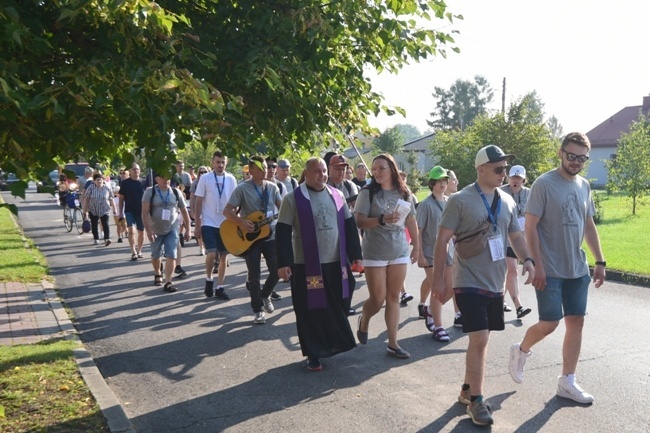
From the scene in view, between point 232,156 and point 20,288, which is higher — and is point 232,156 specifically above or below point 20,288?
above

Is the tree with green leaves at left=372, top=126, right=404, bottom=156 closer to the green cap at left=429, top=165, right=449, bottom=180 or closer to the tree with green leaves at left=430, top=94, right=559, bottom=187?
the tree with green leaves at left=430, top=94, right=559, bottom=187

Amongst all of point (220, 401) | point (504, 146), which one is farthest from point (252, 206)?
point (504, 146)

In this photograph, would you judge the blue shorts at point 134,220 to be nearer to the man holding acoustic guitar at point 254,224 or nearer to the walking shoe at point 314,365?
the man holding acoustic guitar at point 254,224

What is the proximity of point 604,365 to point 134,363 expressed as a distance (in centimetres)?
441

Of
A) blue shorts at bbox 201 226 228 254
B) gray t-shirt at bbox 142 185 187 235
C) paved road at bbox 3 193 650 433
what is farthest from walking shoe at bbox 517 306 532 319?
gray t-shirt at bbox 142 185 187 235

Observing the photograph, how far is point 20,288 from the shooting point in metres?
10.1

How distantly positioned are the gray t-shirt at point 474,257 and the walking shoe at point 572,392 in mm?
979

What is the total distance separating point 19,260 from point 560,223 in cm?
1117

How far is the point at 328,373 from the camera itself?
6098mm

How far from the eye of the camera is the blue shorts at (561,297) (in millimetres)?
5207

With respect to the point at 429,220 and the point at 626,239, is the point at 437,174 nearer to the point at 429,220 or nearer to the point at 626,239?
the point at 429,220

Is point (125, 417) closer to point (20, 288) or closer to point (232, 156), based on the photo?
point (232, 156)

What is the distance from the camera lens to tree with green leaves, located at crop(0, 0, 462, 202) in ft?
14.1

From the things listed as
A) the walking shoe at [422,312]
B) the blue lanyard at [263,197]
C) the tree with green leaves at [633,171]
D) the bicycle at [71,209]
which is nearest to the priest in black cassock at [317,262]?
the blue lanyard at [263,197]
